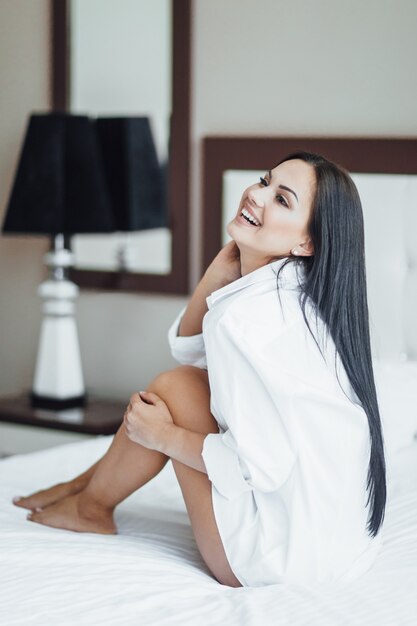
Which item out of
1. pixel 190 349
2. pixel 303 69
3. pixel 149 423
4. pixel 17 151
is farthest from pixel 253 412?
pixel 17 151

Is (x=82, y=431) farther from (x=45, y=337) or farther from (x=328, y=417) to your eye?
(x=328, y=417)

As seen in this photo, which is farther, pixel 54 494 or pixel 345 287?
pixel 54 494

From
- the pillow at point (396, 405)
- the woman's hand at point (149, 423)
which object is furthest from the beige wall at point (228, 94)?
the woman's hand at point (149, 423)

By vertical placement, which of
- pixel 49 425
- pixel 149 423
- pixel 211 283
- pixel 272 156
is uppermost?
pixel 272 156

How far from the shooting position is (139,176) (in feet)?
10.9

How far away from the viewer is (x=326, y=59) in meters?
2.91

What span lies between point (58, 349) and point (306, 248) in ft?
5.18

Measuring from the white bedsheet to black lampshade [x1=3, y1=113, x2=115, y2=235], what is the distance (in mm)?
1249

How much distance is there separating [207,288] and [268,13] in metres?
1.25

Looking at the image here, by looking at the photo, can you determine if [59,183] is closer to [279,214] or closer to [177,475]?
[279,214]

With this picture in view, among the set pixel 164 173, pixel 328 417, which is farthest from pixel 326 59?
pixel 328 417

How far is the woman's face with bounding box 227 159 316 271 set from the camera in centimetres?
181

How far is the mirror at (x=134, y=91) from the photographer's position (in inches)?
127

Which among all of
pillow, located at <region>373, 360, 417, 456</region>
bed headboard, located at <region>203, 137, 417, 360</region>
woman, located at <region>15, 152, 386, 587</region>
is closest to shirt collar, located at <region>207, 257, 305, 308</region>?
woman, located at <region>15, 152, 386, 587</region>
